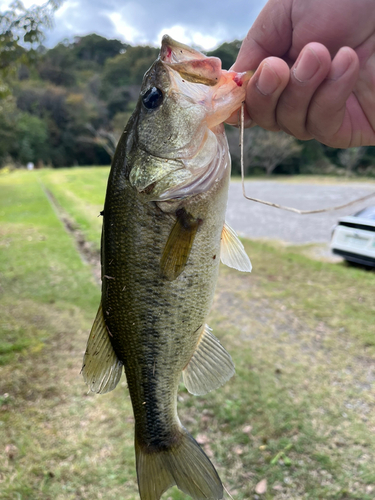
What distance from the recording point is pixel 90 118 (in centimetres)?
4097

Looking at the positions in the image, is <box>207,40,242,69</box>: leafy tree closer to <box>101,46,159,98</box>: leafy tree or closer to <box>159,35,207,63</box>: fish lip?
<box>101,46,159,98</box>: leafy tree

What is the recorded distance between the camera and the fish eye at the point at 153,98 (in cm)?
136

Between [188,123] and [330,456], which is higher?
[188,123]

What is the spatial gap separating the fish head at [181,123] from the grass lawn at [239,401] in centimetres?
260

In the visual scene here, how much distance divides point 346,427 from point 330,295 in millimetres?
2779

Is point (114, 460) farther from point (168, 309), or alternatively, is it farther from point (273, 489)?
point (168, 309)

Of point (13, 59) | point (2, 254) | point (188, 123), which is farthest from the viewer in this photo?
point (2, 254)

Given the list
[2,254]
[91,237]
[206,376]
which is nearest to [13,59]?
[2,254]

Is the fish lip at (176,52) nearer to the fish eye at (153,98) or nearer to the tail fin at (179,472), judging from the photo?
the fish eye at (153,98)

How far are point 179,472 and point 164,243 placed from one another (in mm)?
960

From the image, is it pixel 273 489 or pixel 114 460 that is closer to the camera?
pixel 273 489

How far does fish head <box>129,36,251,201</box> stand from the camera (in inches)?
51.4

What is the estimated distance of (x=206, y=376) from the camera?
5.07 feet

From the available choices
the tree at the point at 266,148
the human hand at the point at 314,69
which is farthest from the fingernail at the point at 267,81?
the tree at the point at 266,148
